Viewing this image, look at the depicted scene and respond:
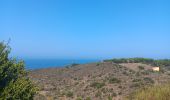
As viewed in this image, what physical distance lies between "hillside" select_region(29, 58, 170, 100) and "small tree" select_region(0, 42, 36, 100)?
13965mm

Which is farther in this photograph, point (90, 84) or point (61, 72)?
point (61, 72)

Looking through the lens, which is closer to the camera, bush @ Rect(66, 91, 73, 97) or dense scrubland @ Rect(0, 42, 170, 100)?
dense scrubland @ Rect(0, 42, 170, 100)

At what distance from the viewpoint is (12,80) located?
817 inches

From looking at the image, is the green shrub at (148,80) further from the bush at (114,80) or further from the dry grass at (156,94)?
the dry grass at (156,94)

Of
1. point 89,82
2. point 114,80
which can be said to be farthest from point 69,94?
point 114,80

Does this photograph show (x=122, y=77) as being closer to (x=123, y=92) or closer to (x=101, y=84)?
(x=101, y=84)

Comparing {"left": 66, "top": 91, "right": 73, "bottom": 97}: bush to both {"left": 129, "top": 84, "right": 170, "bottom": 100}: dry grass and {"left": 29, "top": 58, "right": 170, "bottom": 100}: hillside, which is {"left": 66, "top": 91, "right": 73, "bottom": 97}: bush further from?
{"left": 129, "top": 84, "right": 170, "bottom": 100}: dry grass

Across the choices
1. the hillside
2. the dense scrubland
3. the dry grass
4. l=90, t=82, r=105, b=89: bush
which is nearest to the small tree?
the dense scrubland

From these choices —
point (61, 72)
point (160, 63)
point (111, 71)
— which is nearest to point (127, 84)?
point (111, 71)

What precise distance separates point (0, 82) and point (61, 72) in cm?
3766

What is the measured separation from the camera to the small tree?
20.3 metres

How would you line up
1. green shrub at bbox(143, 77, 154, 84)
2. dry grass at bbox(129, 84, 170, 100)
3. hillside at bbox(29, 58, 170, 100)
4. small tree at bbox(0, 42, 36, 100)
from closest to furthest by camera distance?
small tree at bbox(0, 42, 36, 100), dry grass at bbox(129, 84, 170, 100), hillside at bbox(29, 58, 170, 100), green shrub at bbox(143, 77, 154, 84)

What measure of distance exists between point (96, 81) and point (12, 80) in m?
26.1

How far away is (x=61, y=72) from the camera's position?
2297 inches
